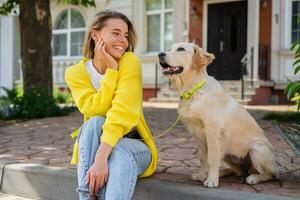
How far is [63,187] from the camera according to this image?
12.3 ft

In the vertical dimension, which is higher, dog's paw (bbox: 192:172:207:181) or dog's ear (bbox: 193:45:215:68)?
dog's ear (bbox: 193:45:215:68)

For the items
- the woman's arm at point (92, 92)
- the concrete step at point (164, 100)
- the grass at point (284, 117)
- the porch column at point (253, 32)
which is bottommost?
the concrete step at point (164, 100)

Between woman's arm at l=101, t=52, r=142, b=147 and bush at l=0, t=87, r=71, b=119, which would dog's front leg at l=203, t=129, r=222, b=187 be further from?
bush at l=0, t=87, r=71, b=119

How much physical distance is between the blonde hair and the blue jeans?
0.64 m

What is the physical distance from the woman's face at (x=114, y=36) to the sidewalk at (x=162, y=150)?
107 centimetres

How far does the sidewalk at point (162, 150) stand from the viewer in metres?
3.40

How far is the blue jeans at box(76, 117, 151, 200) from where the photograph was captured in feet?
9.23

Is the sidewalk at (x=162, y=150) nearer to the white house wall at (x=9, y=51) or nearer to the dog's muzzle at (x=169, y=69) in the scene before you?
the dog's muzzle at (x=169, y=69)

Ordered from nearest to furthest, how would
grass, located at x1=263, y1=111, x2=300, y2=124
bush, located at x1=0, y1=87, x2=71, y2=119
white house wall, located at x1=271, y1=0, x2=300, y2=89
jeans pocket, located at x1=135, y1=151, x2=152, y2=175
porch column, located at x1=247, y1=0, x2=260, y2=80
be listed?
jeans pocket, located at x1=135, y1=151, x2=152, y2=175 < grass, located at x1=263, y1=111, x2=300, y2=124 < bush, located at x1=0, y1=87, x2=71, y2=119 < porch column, located at x1=247, y1=0, x2=260, y2=80 < white house wall, located at x1=271, y1=0, x2=300, y2=89

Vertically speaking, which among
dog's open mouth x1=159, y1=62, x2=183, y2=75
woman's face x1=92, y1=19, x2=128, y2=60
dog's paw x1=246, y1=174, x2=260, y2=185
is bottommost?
dog's paw x1=246, y1=174, x2=260, y2=185

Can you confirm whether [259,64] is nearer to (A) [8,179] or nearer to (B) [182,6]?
(B) [182,6]

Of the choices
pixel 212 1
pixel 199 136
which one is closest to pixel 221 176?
pixel 199 136

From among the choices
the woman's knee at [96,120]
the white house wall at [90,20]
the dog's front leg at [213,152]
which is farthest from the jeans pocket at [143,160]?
the white house wall at [90,20]

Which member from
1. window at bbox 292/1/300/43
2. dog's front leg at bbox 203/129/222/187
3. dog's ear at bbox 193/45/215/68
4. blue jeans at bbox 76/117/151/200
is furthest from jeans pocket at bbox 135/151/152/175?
window at bbox 292/1/300/43
